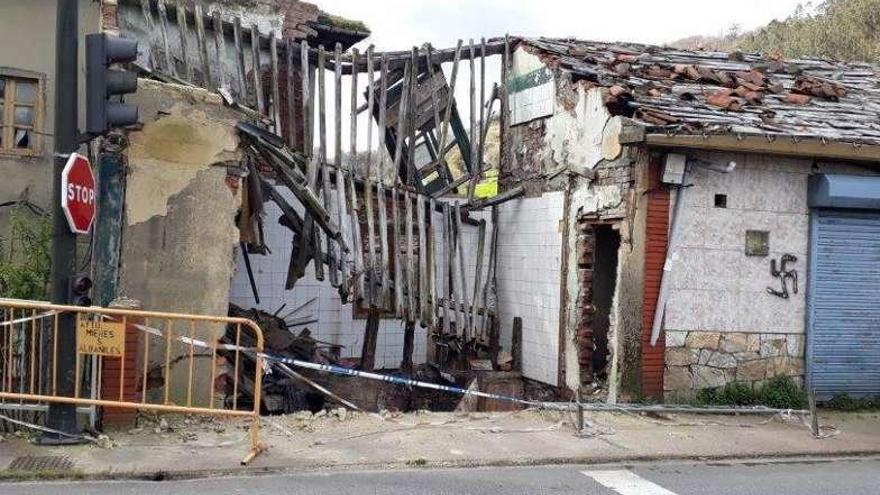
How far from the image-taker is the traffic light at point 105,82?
22.0 feet

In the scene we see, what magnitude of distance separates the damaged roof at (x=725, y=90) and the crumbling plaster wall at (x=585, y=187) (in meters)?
0.34

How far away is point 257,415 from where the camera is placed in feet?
22.5

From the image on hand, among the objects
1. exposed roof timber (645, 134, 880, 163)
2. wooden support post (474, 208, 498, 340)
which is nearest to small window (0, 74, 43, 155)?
wooden support post (474, 208, 498, 340)

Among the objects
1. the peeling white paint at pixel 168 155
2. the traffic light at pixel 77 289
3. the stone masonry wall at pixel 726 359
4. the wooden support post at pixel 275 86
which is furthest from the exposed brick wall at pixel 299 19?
the stone masonry wall at pixel 726 359

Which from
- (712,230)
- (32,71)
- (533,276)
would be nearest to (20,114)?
(32,71)

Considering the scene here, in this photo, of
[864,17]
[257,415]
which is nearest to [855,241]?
[257,415]

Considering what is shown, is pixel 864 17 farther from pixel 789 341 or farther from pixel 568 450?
pixel 568 450

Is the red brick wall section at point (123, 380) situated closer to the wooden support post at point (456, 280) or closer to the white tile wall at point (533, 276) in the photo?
the wooden support post at point (456, 280)

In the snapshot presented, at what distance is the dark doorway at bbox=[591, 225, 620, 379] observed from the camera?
36.8ft

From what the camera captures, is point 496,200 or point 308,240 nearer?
point 308,240

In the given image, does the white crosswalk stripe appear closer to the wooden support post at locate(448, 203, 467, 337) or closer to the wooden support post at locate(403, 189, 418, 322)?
the wooden support post at locate(403, 189, 418, 322)

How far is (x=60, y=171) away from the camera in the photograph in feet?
22.0

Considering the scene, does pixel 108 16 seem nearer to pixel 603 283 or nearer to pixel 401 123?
pixel 401 123

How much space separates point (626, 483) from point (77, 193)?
193 inches
